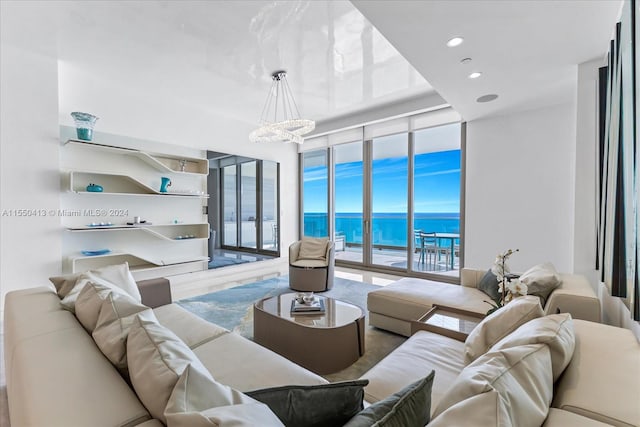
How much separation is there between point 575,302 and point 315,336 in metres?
1.80

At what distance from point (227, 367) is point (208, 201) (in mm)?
4466

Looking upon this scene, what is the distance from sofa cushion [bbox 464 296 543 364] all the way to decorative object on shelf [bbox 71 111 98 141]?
15.7 feet

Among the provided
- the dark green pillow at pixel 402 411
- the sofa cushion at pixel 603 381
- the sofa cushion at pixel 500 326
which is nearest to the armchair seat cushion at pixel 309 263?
the sofa cushion at pixel 500 326

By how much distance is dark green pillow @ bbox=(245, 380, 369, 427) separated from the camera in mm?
833

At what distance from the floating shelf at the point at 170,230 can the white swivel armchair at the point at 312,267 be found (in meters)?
1.84

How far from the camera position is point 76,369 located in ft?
3.20

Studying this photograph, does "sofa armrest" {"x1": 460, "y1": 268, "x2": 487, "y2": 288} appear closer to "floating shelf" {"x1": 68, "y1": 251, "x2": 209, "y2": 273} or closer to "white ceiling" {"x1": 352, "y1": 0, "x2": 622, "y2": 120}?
"white ceiling" {"x1": 352, "y1": 0, "x2": 622, "y2": 120}

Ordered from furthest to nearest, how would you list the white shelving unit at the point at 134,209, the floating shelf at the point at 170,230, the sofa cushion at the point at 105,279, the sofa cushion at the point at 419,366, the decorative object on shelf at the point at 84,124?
the floating shelf at the point at 170,230 < the white shelving unit at the point at 134,209 < the decorative object on shelf at the point at 84,124 < the sofa cushion at the point at 105,279 < the sofa cushion at the point at 419,366

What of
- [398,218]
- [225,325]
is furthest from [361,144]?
[225,325]

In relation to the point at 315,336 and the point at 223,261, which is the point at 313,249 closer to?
the point at 223,261

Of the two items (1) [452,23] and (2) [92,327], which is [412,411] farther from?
(1) [452,23]

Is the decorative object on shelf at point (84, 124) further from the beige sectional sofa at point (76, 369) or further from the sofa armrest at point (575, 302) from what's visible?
the sofa armrest at point (575, 302)

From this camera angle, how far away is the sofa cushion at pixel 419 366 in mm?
1336

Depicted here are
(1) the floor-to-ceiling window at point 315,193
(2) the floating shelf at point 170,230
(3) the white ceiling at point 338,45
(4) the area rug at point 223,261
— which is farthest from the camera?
(1) the floor-to-ceiling window at point 315,193
